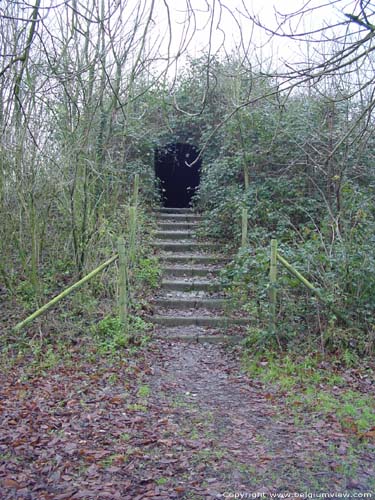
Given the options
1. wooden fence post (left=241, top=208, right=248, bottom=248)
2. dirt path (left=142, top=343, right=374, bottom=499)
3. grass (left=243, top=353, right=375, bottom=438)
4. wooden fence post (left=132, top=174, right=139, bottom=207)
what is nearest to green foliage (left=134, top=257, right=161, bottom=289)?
wooden fence post (left=241, top=208, right=248, bottom=248)

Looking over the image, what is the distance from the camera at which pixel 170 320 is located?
7.24 metres

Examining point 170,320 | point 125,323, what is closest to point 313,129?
point 170,320

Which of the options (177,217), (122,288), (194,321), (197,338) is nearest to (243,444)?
(197,338)

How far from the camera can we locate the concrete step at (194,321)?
7145 millimetres

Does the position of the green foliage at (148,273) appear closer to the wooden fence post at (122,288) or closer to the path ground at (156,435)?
the wooden fence post at (122,288)

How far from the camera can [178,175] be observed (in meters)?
13.9

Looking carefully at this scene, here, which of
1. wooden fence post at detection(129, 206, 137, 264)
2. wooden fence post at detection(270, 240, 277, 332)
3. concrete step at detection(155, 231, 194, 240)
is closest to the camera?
wooden fence post at detection(270, 240, 277, 332)

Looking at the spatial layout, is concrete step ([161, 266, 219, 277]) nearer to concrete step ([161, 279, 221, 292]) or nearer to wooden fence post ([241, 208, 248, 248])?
concrete step ([161, 279, 221, 292])

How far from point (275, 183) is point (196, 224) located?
194 centimetres

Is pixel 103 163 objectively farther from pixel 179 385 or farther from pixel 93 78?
pixel 179 385

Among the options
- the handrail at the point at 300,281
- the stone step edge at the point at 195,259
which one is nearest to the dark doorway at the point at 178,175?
the stone step edge at the point at 195,259

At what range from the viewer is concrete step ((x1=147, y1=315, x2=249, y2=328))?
281 inches

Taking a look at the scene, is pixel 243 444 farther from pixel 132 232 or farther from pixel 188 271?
pixel 188 271

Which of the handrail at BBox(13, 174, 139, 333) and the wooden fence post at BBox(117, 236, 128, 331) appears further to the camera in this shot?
the wooden fence post at BBox(117, 236, 128, 331)
